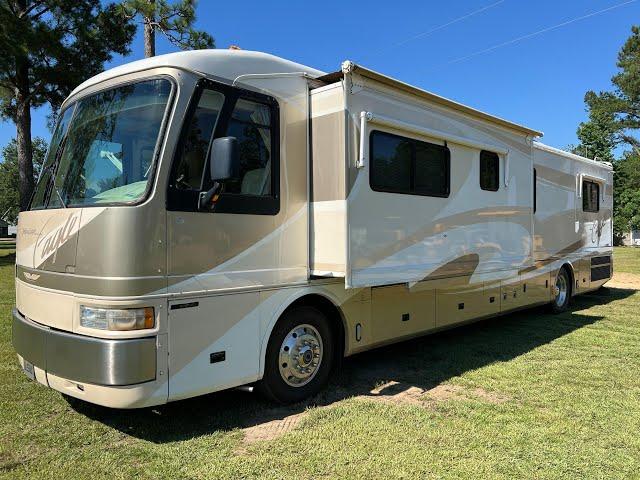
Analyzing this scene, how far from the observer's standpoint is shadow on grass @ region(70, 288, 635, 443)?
422 centimetres

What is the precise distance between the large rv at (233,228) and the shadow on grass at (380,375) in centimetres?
32

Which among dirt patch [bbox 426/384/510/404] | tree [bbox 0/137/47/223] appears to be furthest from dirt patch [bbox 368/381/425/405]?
tree [bbox 0/137/47/223]

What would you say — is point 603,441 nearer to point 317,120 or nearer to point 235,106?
point 317,120

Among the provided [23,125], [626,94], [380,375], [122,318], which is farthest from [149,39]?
[626,94]

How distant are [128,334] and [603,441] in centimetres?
349

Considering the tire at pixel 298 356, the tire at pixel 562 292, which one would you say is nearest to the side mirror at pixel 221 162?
the tire at pixel 298 356

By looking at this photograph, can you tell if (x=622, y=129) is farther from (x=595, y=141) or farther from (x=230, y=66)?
(x=230, y=66)

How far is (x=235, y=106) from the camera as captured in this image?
4.25 meters

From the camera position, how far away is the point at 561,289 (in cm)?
963

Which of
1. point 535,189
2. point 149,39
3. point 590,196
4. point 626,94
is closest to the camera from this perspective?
point 535,189

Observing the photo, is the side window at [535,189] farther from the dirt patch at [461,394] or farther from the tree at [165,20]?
the tree at [165,20]

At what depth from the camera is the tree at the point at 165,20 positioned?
11.2m

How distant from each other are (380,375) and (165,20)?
31.4 feet

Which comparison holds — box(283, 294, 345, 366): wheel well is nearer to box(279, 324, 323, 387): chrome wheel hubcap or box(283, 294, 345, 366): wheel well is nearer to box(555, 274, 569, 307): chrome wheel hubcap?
box(279, 324, 323, 387): chrome wheel hubcap
